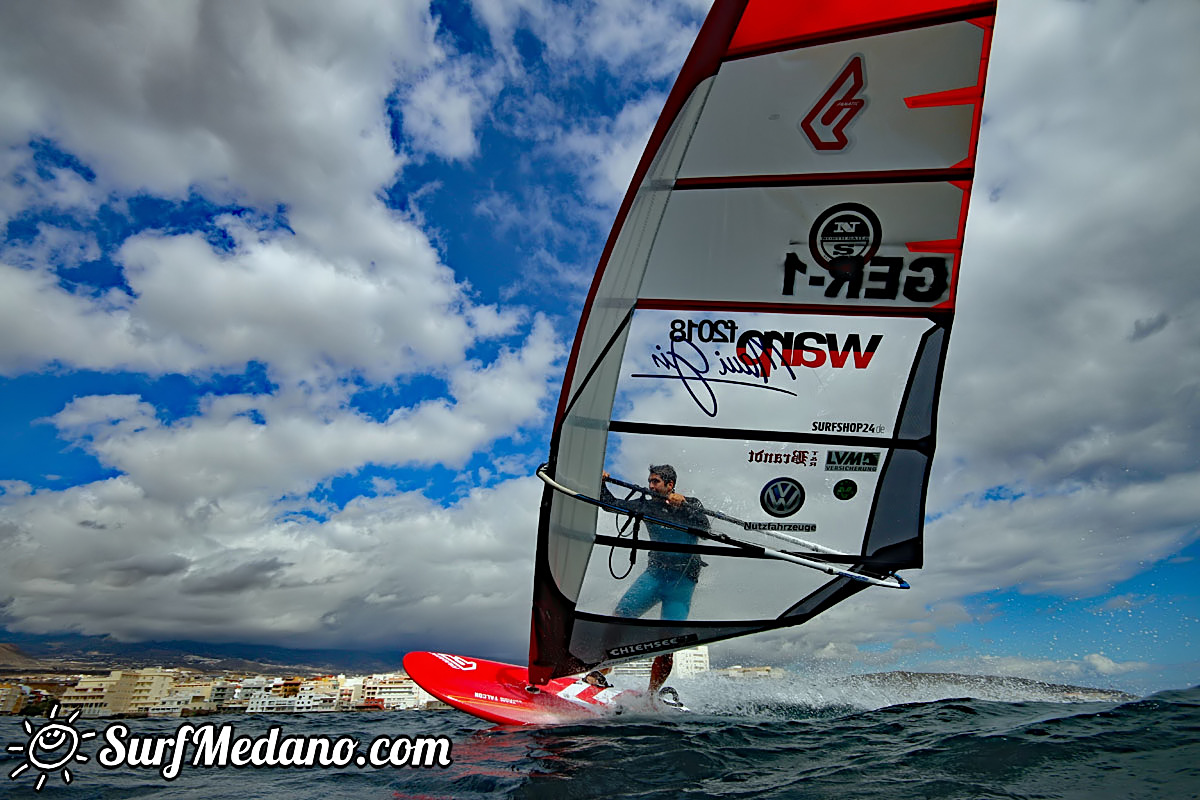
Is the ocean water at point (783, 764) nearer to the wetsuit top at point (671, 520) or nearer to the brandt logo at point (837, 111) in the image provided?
the wetsuit top at point (671, 520)

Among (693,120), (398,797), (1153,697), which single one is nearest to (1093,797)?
(398,797)

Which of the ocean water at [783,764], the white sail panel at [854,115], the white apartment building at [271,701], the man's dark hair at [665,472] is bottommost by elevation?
the white apartment building at [271,701]

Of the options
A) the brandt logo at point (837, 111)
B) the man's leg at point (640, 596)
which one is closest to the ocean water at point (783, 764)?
the man's leg at point (640, 596)

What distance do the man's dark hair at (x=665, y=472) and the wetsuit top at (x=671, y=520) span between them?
0.14 meters

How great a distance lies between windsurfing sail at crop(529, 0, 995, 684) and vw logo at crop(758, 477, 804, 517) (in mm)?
14

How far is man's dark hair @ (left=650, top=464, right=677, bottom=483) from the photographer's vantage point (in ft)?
14.3

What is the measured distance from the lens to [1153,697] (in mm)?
4887

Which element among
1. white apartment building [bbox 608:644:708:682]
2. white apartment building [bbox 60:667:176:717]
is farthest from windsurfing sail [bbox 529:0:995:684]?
white apartment building [bbox 60:667:176:717]

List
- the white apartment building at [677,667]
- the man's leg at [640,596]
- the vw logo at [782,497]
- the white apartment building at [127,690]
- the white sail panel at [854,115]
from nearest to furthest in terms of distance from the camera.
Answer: the white sail panel at [854,115] < the vw logo at [782,497] < the man's leg at [640,596] < the white apartment building at [677,667] < the white apartment building at [127,690]

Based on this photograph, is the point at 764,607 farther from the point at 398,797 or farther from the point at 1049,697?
the point at 1049,697

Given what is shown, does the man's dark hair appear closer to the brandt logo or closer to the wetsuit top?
the wetsuit top

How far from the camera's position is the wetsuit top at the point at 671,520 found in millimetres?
4379

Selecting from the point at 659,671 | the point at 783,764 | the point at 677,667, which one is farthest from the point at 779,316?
the point at 677,667

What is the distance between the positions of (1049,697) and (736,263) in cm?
540
